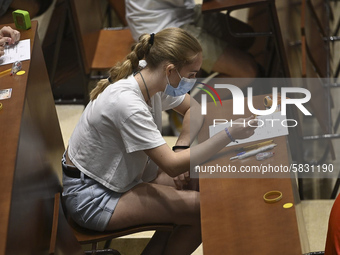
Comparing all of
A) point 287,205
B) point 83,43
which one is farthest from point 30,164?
point 83,43

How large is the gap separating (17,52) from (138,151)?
2.21 ft

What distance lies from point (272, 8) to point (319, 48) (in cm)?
57

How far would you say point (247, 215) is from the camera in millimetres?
2129

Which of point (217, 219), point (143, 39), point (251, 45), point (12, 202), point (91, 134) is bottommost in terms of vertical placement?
point (251, 45)

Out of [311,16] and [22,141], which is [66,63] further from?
[22,141]

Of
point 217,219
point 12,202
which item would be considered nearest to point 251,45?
point 217,219

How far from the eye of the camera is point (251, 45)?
4.27m

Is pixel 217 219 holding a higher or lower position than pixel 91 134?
lower

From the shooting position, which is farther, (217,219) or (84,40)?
(84,40)

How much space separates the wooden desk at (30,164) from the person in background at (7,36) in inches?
2.2

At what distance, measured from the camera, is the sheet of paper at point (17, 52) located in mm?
2441

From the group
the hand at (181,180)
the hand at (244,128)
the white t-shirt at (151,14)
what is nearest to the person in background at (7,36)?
the hand at (181,180)

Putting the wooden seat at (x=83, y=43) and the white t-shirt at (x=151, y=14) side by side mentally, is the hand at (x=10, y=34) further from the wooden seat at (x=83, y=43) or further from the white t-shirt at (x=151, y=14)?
the white t-shirt at (x=151, y=14)

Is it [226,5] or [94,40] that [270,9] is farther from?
[94,40]
